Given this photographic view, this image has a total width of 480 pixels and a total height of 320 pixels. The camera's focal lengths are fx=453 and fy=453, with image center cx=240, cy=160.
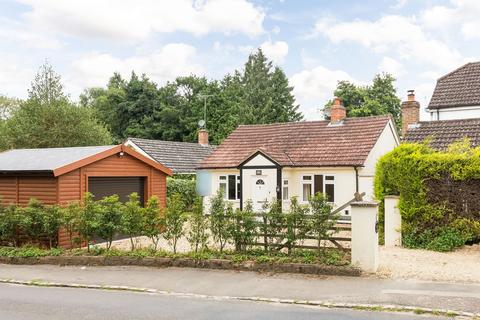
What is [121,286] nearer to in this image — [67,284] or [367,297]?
[67,284]

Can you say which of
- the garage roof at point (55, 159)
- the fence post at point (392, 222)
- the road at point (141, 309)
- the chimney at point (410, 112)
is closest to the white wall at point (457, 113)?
the chimney at point (410, 112)

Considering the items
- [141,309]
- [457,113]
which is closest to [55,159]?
[141,309]

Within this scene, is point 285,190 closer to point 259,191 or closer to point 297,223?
point 259,191

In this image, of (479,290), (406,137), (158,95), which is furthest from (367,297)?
(158,95)

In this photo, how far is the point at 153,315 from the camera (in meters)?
7.94

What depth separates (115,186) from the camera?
1781cm

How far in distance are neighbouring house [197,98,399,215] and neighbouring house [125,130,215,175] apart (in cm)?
569

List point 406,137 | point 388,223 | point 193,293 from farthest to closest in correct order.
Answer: point 406,137
point 388,223
point 193,293

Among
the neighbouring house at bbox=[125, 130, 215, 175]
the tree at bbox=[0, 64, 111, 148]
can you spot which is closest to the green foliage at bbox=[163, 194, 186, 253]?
the neighbouring house at bbox=[125, 130, 215, 175]

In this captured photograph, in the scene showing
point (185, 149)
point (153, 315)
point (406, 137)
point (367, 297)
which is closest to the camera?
point (153, 315)

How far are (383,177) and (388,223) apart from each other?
64.8 inches

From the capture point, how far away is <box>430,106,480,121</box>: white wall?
1036 inches

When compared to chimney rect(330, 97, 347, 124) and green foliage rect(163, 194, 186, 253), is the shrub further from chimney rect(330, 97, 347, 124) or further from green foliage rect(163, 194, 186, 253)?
chimney rect(330, 97, 347, 124)

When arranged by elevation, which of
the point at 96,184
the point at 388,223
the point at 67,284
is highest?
the point at 96,184
